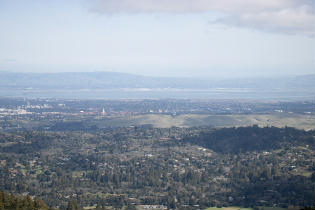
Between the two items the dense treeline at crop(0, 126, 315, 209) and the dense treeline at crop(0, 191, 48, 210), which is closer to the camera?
the dense treeline at crop(0, 191, 48, 210)

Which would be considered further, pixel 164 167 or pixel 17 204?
pixel 164 167

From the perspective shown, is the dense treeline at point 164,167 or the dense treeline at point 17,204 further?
the dense treeline at point 164,167

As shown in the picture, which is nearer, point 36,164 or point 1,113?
point 36,164

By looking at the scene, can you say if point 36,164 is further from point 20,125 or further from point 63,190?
point 20,125

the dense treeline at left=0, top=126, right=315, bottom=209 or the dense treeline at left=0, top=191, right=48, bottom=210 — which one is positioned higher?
the dense treeline at left=0, top=191, right=48, bottom=210

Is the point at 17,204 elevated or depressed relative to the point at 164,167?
elevated

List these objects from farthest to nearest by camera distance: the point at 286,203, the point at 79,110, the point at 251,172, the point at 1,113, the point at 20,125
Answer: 1. the point at 79,110
2. the point at 1,113
3. the point at 20,125
4. the point at 251,172
5. the point at 286,203

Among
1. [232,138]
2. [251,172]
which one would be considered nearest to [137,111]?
[232,138]

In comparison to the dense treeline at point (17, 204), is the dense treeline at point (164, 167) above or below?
below

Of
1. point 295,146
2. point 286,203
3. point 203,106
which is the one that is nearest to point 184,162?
point 295,146

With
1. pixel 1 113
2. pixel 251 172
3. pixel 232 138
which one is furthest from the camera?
pixel 1 113
